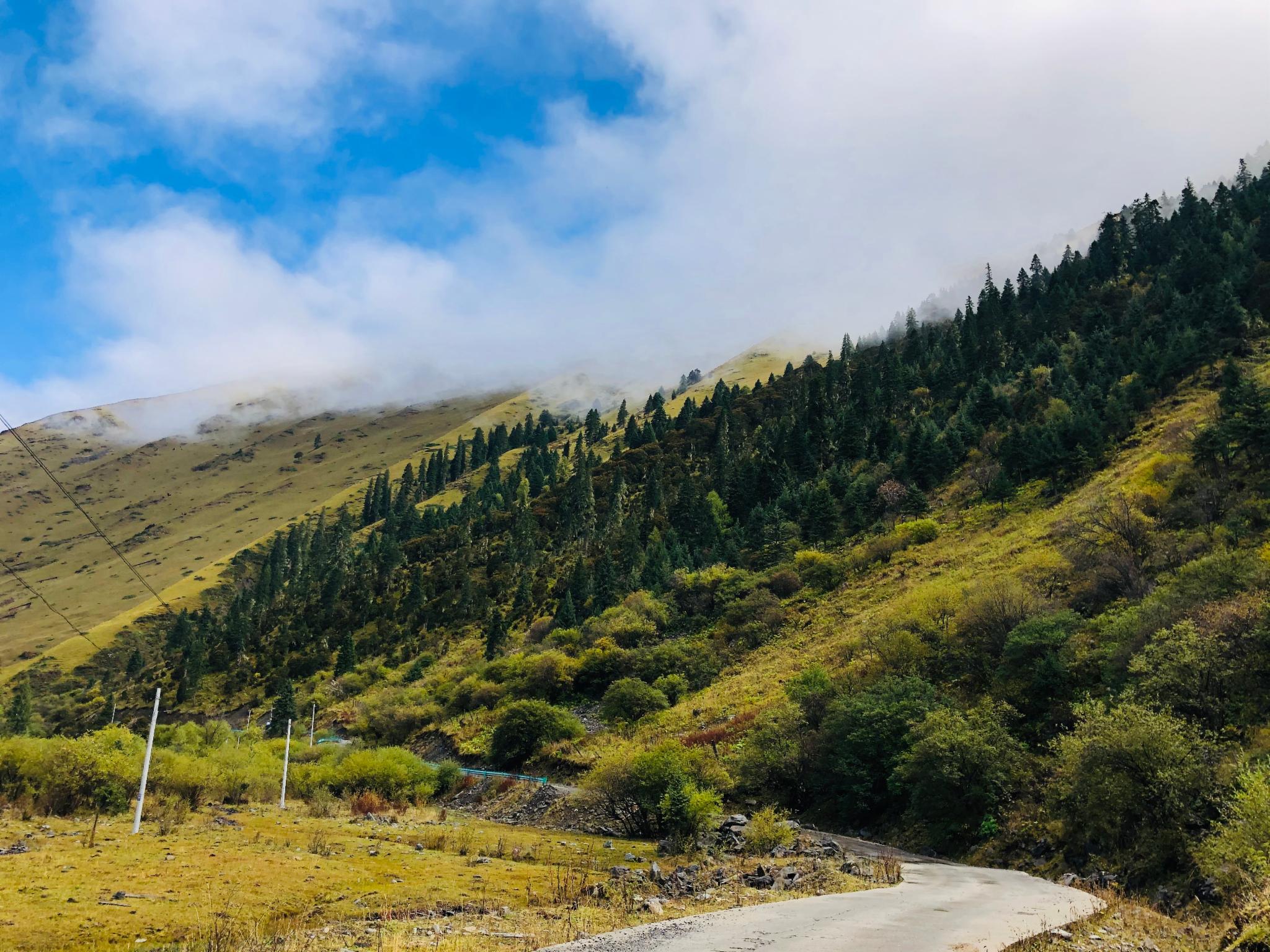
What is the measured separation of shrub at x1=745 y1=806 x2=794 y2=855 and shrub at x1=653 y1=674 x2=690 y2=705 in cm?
3667

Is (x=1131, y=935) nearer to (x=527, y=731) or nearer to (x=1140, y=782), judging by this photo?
(x=1140, y=782)

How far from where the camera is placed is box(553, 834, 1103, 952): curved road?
53.8 feet

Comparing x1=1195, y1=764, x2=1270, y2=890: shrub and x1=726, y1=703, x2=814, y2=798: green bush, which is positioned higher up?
x1=1195, y1=764, x2=1270, y2=890: shrub

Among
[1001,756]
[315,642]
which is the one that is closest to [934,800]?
[1001,756]

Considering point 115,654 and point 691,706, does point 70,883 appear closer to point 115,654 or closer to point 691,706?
point 691,706

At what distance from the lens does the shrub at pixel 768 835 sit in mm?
34688

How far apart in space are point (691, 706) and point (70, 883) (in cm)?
5082

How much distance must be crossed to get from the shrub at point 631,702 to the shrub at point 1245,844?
173 ft

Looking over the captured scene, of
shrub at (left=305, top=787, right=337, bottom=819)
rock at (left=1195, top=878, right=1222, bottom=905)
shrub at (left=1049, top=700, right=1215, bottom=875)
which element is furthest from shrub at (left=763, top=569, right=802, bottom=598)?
rock at (left=1195, top=878, right=1222, bottom=905)

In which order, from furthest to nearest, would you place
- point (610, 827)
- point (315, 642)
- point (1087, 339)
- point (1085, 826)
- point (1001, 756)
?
point (315, 642)
point (1087, 339)
point (610, 827)
point (1001, 756)
point (1085, 826)

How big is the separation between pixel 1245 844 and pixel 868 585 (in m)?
59.5

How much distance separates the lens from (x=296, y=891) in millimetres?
23469

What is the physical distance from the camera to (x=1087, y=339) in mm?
108250

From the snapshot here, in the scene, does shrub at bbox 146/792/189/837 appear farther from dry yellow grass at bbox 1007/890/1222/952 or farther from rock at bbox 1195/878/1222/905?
rock at bbox 1195/878/1222/905
